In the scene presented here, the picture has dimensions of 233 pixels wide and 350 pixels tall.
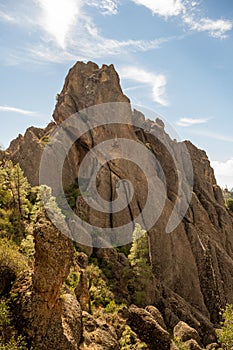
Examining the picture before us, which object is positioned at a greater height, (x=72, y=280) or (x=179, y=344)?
(x=72, y=280)

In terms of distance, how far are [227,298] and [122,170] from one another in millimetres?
30409

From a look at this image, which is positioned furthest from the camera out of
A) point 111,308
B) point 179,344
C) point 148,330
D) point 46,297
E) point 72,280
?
point 72,280

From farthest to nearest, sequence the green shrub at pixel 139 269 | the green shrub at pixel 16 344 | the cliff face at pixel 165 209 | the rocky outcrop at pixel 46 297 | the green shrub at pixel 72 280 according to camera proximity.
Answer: the cliff face at pixel 165 209, the green shrub at pixel 139 269, the green shrub at pixel 72 280, the rocky outcrop at pixel 46 297, the green shrub at pixel 16 344

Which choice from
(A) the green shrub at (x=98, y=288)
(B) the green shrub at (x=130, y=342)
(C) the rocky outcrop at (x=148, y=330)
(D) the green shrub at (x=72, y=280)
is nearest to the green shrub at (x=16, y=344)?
(B) the green shrub at (x=130, y=342)

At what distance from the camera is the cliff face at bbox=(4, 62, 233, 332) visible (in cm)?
5591

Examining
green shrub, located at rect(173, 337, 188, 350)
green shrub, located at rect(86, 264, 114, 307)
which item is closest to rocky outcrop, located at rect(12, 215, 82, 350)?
green shrub, located at rect(173, 337, 188, 350)

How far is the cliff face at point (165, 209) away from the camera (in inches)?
2201

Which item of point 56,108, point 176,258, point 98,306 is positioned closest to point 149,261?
point 176,258

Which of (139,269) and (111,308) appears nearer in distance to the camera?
(111,308)

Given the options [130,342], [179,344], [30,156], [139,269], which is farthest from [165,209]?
[130,342]

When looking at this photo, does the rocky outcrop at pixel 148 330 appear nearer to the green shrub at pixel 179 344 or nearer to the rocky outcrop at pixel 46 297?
the green shrub at pixel 179 344

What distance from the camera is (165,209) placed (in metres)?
61.3

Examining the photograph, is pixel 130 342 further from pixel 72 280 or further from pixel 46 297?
pixel 46 297

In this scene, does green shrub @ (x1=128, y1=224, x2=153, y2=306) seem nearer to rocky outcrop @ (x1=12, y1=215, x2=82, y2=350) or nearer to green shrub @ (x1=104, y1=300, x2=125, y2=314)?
green shrub @ (x1=104, y1=300, x2=125, y2=314)
